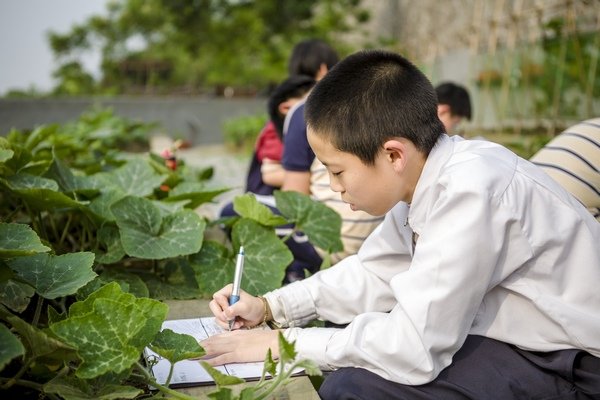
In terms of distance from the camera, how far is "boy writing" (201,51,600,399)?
1200 millimetres

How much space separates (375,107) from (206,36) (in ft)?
44.5

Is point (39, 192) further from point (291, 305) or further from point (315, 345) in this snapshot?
point (315, 345)

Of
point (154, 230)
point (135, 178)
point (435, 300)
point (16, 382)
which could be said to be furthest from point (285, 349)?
point (135, 178)

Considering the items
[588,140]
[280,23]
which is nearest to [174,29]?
[280,23]

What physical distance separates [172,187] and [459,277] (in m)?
1.63

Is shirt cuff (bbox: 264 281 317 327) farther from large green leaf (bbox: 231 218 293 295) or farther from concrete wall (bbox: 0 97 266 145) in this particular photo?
concrete wall (bbox: 0 97 266 145)

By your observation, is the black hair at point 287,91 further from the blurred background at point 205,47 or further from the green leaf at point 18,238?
the blurred background at point 205,47

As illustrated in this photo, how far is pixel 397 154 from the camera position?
1355 mm

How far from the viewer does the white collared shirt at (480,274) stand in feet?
3.91

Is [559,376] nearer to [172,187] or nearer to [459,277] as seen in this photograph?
[459,277]

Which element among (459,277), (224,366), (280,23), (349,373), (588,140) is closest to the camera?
(459,277)

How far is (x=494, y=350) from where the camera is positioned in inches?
51.7

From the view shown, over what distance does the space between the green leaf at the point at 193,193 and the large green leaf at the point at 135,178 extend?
2.8 inches

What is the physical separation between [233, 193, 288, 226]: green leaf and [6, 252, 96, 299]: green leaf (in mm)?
700
